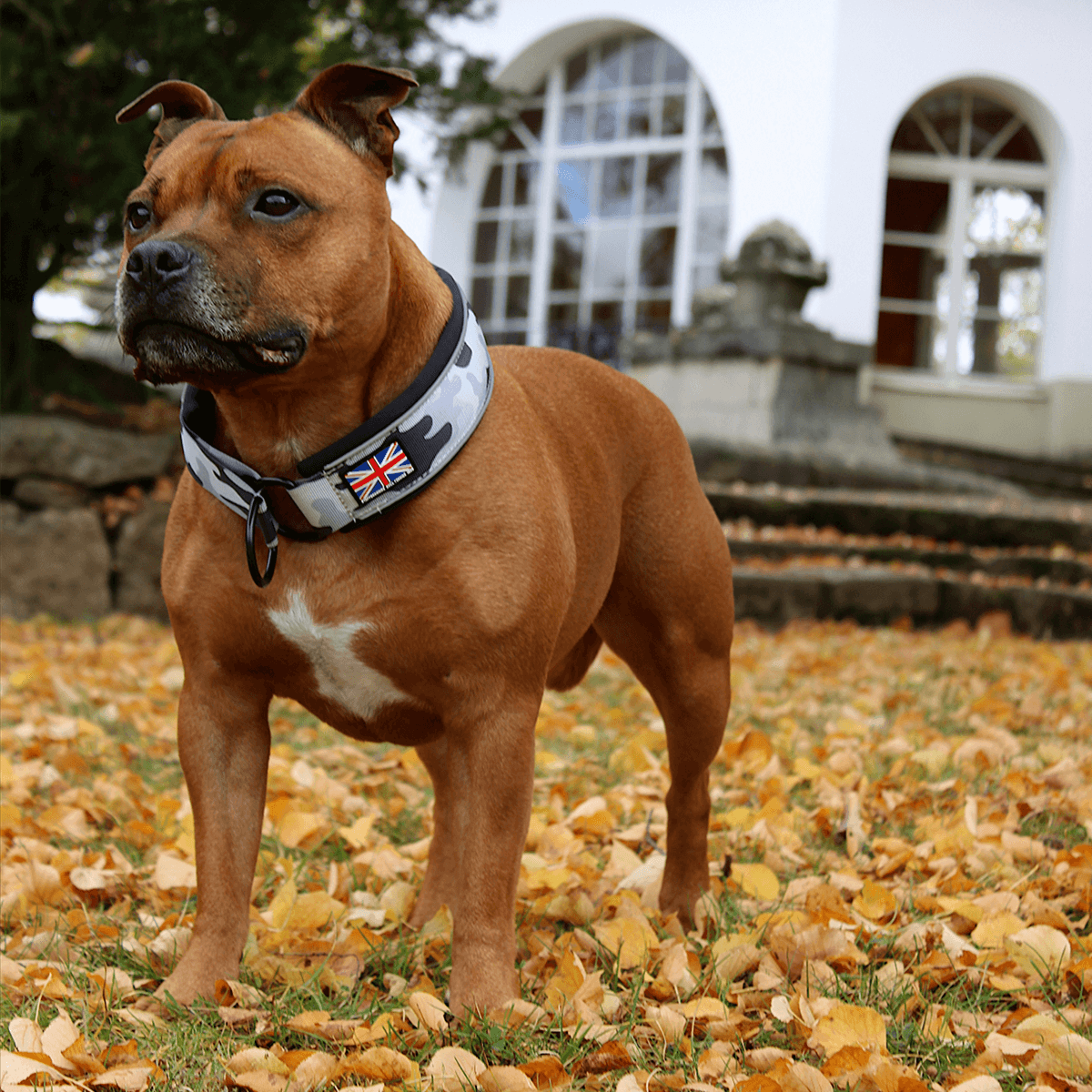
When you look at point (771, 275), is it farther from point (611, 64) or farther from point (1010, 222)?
point (611, 64)

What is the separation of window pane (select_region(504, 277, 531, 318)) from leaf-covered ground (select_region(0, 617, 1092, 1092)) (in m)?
11.1

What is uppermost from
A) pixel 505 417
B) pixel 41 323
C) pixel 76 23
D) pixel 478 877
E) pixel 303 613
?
pixel 76 23

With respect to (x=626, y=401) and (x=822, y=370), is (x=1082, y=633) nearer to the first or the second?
(x=822, y=370)

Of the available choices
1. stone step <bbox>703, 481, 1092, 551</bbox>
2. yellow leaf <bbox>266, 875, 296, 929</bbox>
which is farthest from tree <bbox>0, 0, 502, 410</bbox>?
yellow leaf <bbox>266, 875, 296, 929</bbox>

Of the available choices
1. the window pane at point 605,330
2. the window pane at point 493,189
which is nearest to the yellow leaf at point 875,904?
the window pane at point 605,330

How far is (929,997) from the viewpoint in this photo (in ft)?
7.71

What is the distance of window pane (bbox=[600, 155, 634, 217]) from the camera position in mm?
14898

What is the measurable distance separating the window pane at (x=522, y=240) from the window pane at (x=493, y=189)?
454mm

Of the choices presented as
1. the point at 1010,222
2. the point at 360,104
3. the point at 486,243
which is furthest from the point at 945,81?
the point at 360,104

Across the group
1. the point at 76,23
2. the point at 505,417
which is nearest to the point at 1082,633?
the point at 505,417

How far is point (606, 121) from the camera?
14914 mm

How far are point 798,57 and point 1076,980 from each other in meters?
12.2

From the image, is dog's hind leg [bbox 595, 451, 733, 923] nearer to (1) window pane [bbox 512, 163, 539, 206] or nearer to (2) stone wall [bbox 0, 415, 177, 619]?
(2) stone wall [bbox 0, 415, 177, 619]

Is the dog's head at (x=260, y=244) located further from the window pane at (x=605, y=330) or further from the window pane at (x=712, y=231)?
the window pane at (x=712, y=231)
